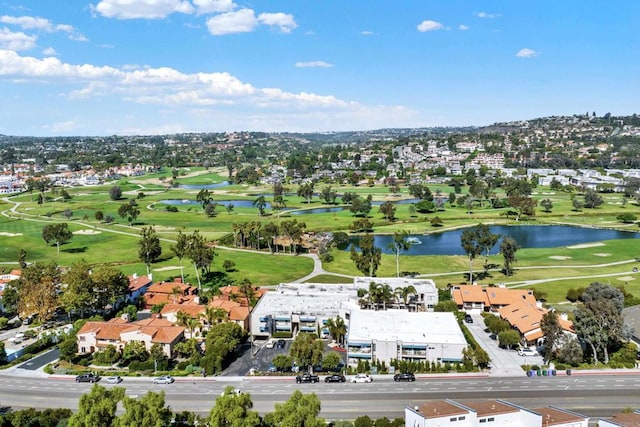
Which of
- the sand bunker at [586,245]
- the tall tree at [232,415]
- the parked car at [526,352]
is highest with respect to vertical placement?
the tall tree at [232,415]

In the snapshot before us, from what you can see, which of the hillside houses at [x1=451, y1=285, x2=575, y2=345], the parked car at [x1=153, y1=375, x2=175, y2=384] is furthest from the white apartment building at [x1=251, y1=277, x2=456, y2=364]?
the parked car at [x1=153, y1=375, x2=175, y2=384]

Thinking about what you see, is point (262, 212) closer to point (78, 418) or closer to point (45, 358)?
point (45, 358)

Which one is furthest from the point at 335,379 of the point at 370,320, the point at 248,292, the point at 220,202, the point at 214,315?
the point at 220,202

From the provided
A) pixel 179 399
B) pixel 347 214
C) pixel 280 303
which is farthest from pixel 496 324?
pixel 347 214

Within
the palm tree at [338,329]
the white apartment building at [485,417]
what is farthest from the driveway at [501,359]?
the palm tree at [338,329]

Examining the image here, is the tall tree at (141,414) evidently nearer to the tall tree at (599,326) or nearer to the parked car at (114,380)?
the parked car at (114,380)

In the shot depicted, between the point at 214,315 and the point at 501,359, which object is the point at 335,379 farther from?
the point at 501,359

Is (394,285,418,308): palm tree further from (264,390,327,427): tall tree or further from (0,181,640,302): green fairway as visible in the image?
(264,390,327,427): tall tree
